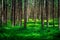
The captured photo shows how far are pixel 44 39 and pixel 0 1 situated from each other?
13.4m

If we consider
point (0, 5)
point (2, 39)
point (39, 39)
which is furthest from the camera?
point (0, 5)

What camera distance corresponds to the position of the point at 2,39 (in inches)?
318

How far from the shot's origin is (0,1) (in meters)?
20.9

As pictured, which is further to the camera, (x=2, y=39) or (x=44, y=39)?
(x=44, y=39)

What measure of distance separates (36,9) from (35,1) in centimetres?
169

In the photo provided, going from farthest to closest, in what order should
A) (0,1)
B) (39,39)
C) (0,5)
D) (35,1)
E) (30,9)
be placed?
1. (30,9)
2. (35,1)
3. (0,1)
4. (0,5)
5. (39,39)

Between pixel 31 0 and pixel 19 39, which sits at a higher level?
pixel 31 0

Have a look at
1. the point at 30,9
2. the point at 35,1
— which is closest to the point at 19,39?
the point at 35,1

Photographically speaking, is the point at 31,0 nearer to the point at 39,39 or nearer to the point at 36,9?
the point at 36,9

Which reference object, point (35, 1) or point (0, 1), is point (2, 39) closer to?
point (0, 1)

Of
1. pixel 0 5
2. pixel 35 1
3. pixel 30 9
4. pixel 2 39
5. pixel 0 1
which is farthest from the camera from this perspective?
pixel 30 9

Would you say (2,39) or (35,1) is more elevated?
(35,1)

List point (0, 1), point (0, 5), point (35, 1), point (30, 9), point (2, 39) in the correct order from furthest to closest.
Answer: point (30, 9)
point (35, 1)
point (0, 1)
point (0, 5)
point (2, 39)

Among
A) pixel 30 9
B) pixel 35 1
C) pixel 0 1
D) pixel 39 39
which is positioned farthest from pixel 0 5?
pixel 30 9
